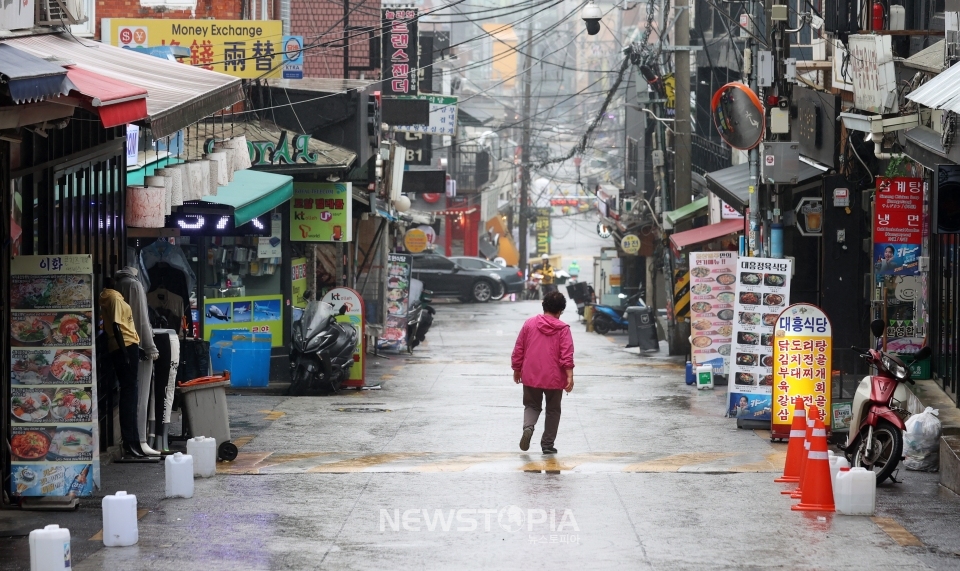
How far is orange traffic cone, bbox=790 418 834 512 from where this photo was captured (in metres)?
9.70

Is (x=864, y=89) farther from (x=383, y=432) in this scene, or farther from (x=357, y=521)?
(x=357, y=521)

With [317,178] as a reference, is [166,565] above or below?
below

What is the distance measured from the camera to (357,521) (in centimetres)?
930

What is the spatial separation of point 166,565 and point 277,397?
10.2 m

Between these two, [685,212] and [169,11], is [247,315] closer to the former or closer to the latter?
[169,11]

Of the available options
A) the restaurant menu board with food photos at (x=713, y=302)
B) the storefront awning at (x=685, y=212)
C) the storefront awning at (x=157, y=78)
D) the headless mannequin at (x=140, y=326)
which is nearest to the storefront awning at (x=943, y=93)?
the storefront awning at (x=157, y=78)

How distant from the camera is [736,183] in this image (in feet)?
72.2

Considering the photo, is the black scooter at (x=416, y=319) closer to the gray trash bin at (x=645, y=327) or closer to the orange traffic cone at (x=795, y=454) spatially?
the gray trash bin at (x=645, y=327)

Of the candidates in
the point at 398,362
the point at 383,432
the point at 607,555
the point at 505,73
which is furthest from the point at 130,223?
the point at 505,73

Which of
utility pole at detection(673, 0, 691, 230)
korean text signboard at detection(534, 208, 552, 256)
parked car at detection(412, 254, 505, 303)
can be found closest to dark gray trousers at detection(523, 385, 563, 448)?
utility pole at detection(673, 0, 691, 230)

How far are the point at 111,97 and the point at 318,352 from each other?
10.6 m

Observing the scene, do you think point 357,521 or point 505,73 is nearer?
point 357,521

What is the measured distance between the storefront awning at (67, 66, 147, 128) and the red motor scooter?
6562 mm

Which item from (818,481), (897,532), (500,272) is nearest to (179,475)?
(818,481)
